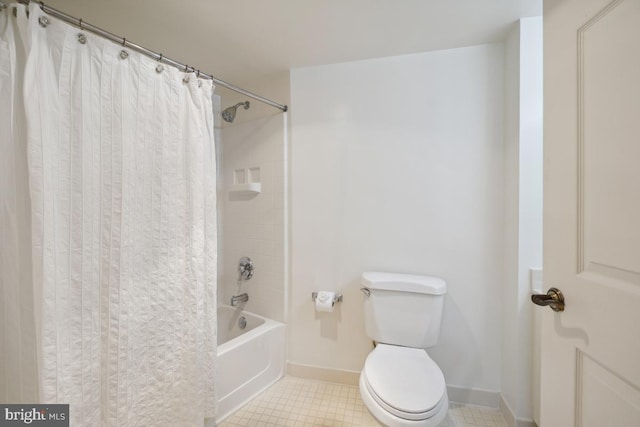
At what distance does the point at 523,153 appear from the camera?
1.41 metres

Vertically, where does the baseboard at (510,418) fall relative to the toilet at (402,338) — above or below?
below

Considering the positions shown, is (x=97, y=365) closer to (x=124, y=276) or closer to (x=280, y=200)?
(x=124, y=276)

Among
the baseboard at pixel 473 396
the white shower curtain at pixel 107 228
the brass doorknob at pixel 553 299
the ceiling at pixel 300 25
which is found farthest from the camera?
the baseboard at pixel 473 396

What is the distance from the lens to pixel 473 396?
1.64m

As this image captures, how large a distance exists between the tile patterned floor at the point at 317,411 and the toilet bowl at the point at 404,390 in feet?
1.39

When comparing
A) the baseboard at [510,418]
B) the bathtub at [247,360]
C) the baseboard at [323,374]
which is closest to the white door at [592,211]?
the baseboard at [510,418]

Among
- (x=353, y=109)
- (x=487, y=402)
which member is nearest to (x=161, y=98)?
(x=353, y=109)

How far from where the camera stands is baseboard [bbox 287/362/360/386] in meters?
1.84

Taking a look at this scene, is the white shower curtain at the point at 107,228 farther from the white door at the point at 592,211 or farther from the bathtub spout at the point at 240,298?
the white door at the point at 592,211

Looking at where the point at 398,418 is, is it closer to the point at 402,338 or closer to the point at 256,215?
the point at 402,338

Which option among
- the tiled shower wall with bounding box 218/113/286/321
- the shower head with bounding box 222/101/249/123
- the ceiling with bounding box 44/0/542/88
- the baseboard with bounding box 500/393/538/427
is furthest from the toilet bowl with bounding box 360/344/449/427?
the shower head with bounding box 222/101/249/123

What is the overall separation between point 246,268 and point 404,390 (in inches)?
52.7

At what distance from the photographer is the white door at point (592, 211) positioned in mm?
561

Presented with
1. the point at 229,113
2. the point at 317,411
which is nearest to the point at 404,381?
the point at 317,411
